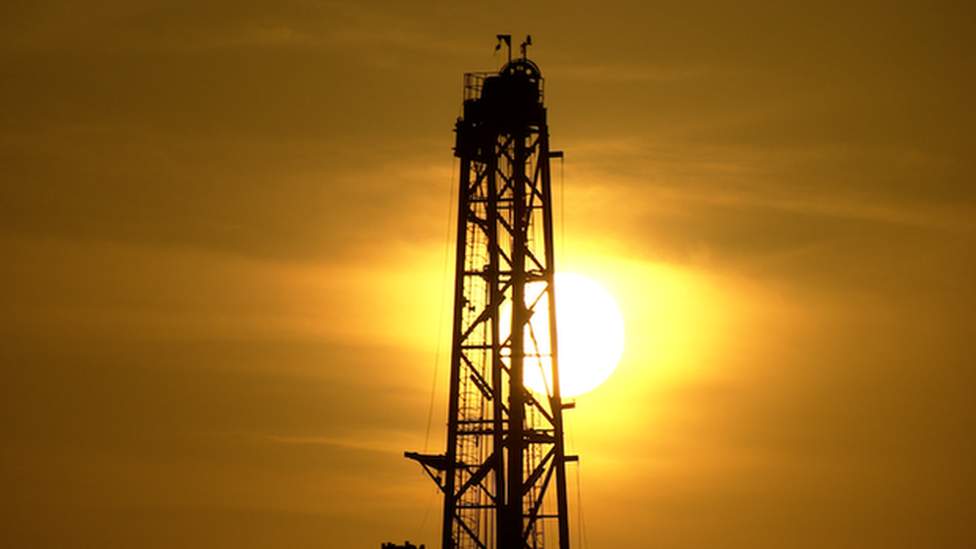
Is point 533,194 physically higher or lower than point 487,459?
higher

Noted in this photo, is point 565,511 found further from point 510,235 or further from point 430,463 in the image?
point 510,235

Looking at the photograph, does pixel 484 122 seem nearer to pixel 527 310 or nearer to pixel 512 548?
pixel 527 310

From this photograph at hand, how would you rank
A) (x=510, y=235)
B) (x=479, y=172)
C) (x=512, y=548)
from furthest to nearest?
(x=479, y=172), (x=510, y=235), (x=512, y=548)

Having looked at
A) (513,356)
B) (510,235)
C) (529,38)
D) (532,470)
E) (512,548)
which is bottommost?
(512,548)

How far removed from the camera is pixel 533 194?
40.7 metres

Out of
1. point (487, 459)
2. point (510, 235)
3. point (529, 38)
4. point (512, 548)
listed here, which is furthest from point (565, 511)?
point (529, 38)

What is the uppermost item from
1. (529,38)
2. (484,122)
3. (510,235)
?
(529,38)

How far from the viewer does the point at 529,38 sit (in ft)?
141

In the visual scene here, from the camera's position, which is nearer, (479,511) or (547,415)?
(547,415)

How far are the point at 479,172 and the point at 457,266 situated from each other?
359 centimetres

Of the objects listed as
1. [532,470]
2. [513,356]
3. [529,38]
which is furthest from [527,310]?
[529,38]

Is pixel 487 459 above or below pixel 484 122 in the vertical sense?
below

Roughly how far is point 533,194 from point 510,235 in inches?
59.7

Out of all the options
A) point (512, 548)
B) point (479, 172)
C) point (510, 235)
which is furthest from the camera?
point (479, 172)
